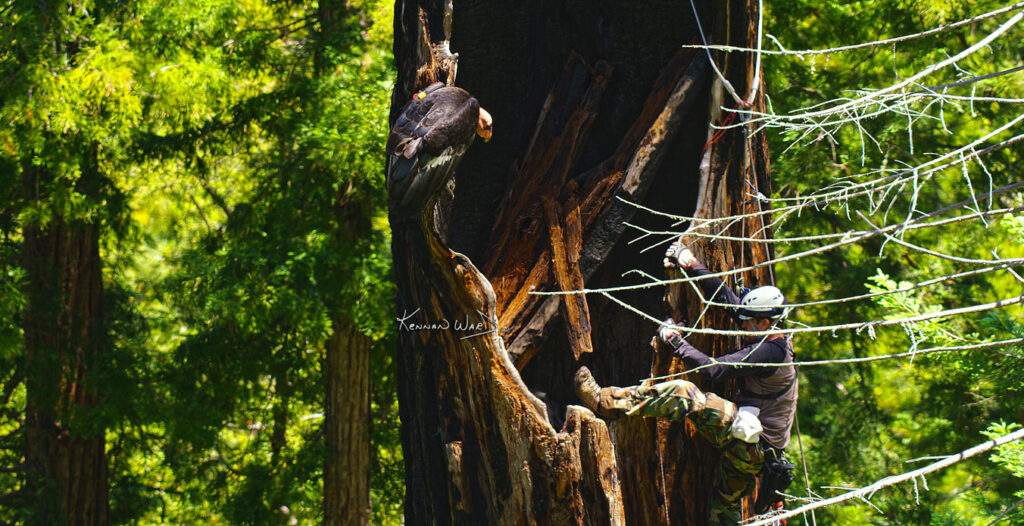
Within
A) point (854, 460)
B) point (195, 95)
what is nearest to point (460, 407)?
point (195, 95)

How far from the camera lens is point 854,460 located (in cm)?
881

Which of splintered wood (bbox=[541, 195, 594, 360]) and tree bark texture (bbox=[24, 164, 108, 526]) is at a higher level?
tree bark texture (bbox=[24, 164, 108, 526])

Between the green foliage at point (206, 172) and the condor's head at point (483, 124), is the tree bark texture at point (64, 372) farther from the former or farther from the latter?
the condor's head at point (483, 124)

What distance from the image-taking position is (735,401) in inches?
184

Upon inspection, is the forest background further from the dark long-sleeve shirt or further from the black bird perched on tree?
the black bird perched on tree

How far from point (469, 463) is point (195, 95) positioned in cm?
462

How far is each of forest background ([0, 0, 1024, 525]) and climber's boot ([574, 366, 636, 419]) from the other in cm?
353

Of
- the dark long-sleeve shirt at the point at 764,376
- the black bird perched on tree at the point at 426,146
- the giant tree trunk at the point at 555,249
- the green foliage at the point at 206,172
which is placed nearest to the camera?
the black bird perched on tree at the point at 426,146

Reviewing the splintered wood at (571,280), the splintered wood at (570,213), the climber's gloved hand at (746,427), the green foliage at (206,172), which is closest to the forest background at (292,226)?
the green foliage at (206,172)

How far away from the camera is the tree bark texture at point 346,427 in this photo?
908 cm

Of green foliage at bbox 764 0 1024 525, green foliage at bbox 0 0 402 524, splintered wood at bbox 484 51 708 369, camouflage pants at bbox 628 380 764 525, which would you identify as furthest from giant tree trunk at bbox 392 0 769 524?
green foliage at bbox 0 0 402 524

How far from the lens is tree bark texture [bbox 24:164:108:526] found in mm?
8758

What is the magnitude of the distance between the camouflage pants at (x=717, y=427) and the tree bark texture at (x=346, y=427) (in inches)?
205

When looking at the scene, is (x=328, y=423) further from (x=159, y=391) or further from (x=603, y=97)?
(x=603, y=97)
